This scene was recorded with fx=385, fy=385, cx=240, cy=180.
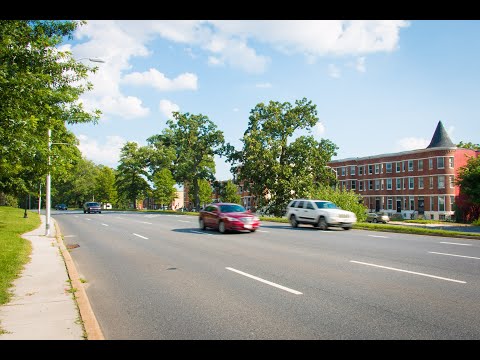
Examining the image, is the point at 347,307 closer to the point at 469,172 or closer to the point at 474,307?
the point at 474,307

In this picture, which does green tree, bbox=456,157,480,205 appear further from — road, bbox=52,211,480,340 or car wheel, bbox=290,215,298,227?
road, bbox=52,211,480,340

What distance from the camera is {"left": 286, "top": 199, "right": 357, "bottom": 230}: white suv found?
22219 millimetres

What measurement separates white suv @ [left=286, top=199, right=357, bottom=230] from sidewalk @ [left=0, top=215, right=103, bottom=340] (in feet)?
51.5

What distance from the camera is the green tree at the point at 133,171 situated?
82381 mm

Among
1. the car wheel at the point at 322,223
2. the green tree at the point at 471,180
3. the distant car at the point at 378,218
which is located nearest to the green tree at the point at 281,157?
the distant car at the point at 378,218

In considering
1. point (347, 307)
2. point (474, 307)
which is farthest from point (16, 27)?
point (474, 307)

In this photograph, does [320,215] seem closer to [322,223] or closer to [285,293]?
[322,223]

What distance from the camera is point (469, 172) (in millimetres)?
45469

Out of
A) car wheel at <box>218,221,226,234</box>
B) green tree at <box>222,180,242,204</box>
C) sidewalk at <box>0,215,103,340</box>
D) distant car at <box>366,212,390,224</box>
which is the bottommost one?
distant car at <box>366,212,390,224</box>

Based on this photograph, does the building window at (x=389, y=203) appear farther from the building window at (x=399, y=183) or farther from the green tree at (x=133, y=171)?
the green tree at (x=133, y=171)

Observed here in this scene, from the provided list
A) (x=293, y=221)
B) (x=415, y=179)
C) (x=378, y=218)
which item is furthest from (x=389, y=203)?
(x=293, y=221)

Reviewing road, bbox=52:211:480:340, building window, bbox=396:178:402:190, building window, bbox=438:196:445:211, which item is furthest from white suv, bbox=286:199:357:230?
building window, bbox=396:178:402:190

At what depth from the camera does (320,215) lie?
74.4ft
